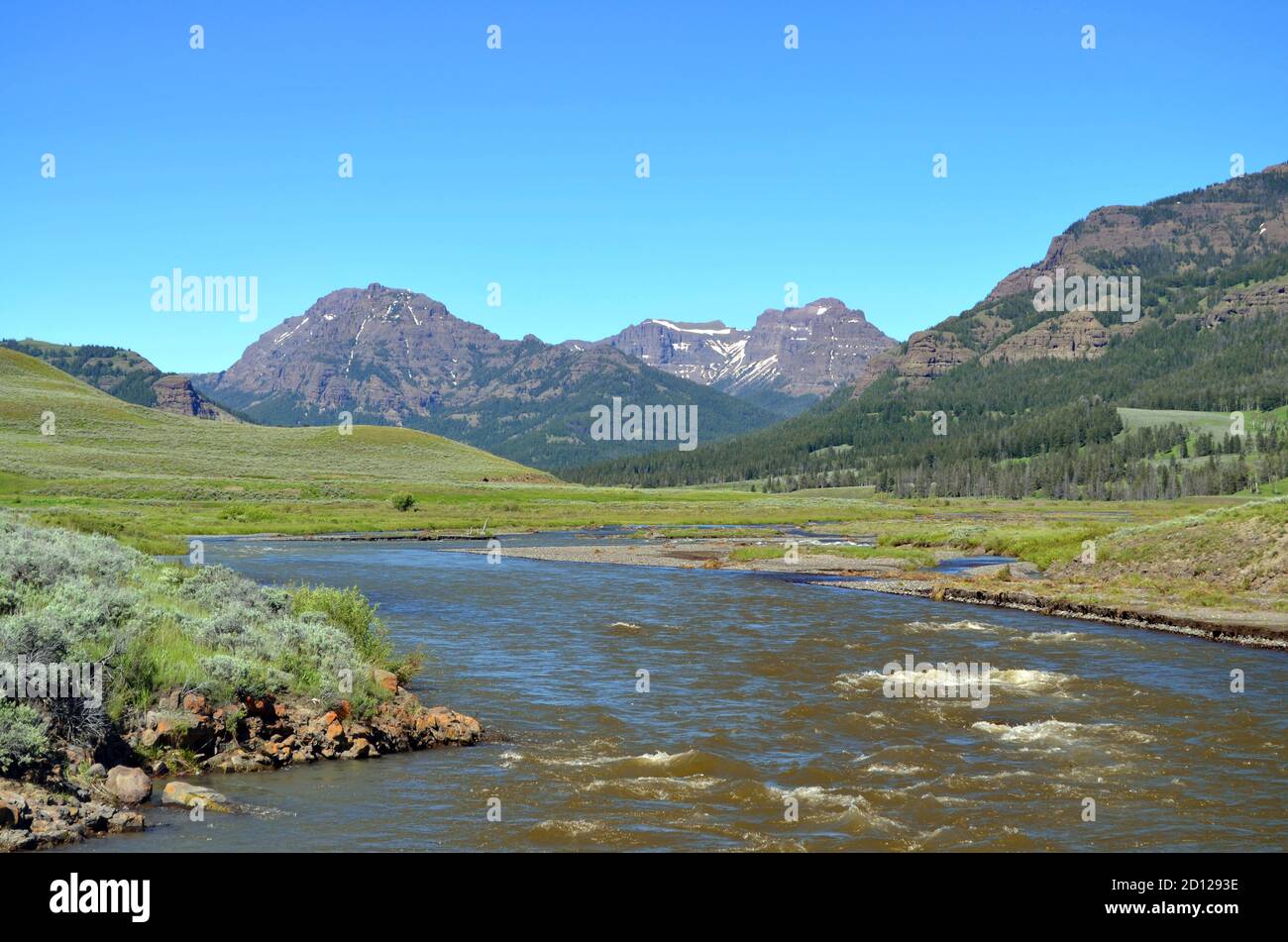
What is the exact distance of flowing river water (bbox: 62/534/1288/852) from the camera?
15328 mm

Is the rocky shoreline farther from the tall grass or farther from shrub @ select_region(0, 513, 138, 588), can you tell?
shrub @ select_region(0, 513, 138, 588)

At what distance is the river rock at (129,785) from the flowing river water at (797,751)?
0.88 metres

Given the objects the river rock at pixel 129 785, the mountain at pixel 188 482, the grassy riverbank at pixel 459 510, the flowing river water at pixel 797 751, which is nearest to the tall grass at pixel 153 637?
the river rock at pixel 129 785

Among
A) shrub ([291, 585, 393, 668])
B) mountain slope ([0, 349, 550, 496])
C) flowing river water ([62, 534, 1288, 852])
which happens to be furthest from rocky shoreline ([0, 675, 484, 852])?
mountain slope ([0, 349, 550, 496])

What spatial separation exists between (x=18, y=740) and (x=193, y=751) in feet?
13.9

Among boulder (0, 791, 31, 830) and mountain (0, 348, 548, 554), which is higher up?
mountain (0, 348, 548, 554)

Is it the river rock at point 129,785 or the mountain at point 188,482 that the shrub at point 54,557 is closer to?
the river rock at point 129,785

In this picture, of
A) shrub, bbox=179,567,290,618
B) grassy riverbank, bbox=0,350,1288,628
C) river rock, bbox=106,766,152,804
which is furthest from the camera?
grassy riverbank, bbox=0,350,1288,628

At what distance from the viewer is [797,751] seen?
2078 centimetres

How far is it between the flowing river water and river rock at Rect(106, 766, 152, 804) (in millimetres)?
881

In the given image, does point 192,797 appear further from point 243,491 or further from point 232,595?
point 243,491

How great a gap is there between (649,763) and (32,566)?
1561cm

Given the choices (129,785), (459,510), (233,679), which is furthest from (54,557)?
(459,510)

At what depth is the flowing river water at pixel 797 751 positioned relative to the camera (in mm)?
15328
